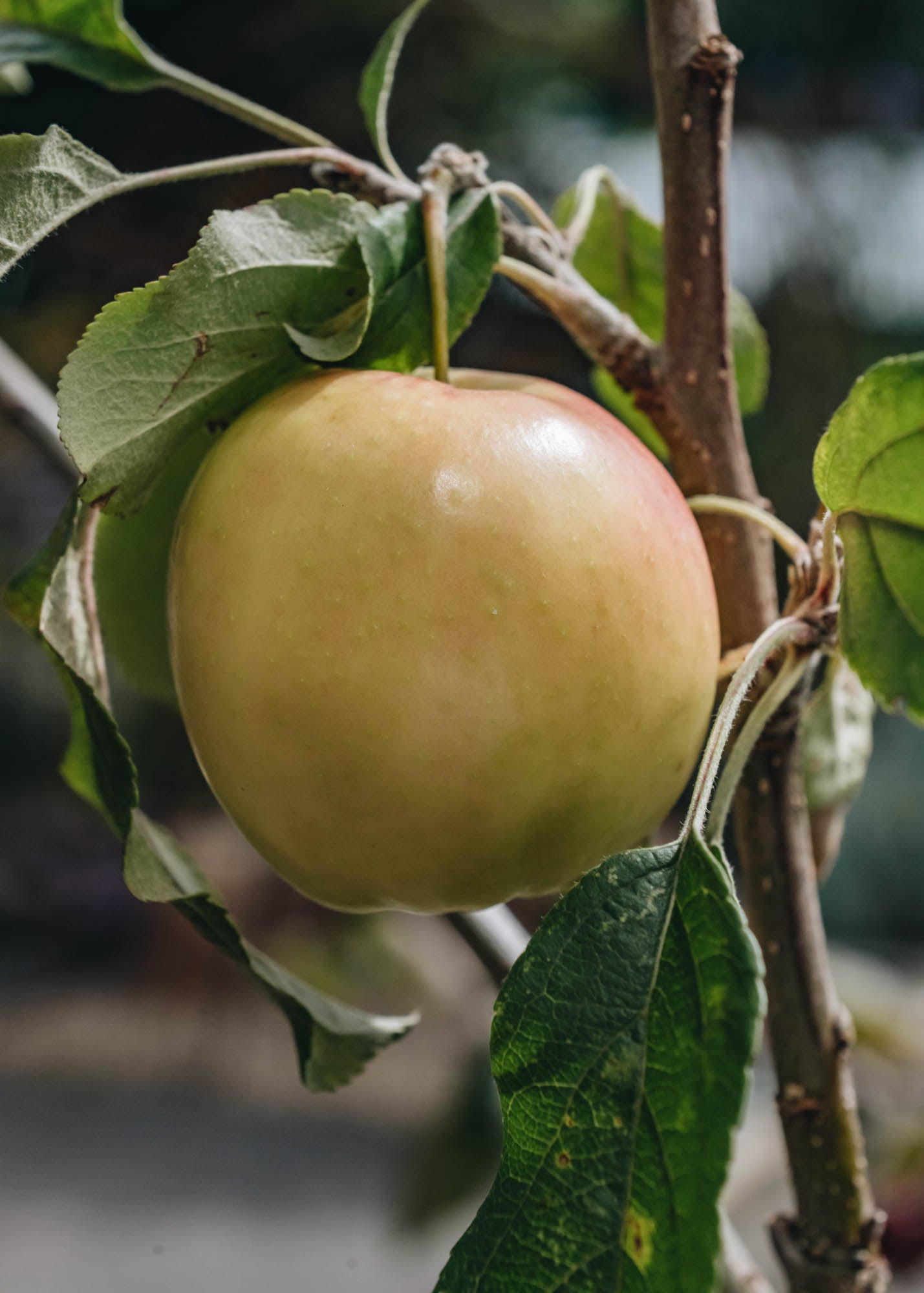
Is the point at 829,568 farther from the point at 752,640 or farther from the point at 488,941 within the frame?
the point at 488,941

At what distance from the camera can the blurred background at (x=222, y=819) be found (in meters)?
0.82

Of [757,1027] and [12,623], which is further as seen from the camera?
[12,623]

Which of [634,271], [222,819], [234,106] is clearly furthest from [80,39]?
[222,819]

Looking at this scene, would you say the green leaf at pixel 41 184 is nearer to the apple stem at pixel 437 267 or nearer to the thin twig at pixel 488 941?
the apple stem at pixel 437 267

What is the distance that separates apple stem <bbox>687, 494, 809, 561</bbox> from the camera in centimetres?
20

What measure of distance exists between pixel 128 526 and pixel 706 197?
0.12 meters

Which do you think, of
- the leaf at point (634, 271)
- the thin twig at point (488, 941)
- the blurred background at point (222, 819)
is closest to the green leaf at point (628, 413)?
the leaf at point (634, 271)

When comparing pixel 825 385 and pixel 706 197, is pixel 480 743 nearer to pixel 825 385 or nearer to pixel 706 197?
pixel 706 197

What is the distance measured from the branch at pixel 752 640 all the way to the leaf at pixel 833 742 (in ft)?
0.09

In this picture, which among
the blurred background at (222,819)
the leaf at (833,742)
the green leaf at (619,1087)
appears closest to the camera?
the green leaf at (619,1087)

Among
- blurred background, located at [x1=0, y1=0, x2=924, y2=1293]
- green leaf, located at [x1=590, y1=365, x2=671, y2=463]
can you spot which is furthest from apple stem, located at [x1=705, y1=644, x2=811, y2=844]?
blurred background, located at [x1=0, y1=0, x2=924, y2=1293]

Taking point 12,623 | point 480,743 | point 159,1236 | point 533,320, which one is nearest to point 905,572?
point 480,743

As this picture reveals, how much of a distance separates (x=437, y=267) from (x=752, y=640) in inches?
3.7

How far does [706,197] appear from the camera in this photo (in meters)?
0.21
